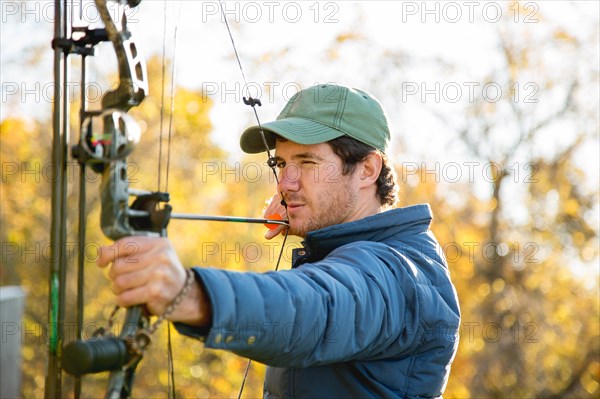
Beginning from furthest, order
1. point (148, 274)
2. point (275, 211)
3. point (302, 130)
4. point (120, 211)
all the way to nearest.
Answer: point (275, 211), point (302, 130), point (120, 211), point (148, 274)

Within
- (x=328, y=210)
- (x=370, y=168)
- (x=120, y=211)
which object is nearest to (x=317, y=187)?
(x=328, y=210)

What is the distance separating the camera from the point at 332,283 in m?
1.39

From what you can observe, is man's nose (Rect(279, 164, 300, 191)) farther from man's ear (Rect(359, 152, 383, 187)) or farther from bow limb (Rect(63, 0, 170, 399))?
bow limb (Rect(63, 0, 170, 399))

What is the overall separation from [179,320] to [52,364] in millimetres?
344

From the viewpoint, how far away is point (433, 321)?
1.67 meters

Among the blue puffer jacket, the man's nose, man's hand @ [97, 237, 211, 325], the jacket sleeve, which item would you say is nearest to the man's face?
the man's nose

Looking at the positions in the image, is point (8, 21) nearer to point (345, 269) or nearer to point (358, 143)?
point (358, 143)

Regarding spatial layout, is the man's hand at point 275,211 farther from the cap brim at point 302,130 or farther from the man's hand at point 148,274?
the man's hand at point 148,274

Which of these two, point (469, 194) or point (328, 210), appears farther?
point (469, 194)

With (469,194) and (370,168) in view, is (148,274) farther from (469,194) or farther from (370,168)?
(469,194)

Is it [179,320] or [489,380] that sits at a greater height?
[179,320]

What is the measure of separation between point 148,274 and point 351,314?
16.3 inches

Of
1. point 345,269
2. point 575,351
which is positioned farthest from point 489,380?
point 345,269

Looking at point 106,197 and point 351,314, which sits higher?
point 106,197
